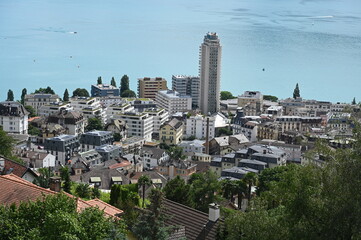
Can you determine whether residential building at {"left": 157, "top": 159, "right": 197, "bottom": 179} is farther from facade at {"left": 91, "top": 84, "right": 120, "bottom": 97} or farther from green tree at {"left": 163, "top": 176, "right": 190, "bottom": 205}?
facade at {"left": 91, "top": 84, "right": 120, "bottom": 97}

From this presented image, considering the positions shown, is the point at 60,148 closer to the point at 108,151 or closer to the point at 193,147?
the point at 108,151

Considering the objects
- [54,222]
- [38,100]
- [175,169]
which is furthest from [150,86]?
[54,222]

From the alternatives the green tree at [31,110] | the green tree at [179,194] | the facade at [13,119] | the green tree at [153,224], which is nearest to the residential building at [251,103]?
the green tree at [31,110]

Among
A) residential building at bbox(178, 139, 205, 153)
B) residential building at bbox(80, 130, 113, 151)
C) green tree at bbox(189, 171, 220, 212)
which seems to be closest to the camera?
green tree at bbox(189, 171, 220, 212)

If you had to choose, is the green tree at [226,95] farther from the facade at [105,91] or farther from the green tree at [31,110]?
the green tree at [31,110]

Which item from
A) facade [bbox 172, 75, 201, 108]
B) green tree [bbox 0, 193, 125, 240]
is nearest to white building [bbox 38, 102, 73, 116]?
facade [bbox 172, 75, 201, 108]

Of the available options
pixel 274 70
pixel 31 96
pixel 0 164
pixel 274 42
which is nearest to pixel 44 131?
pixel 31 96
